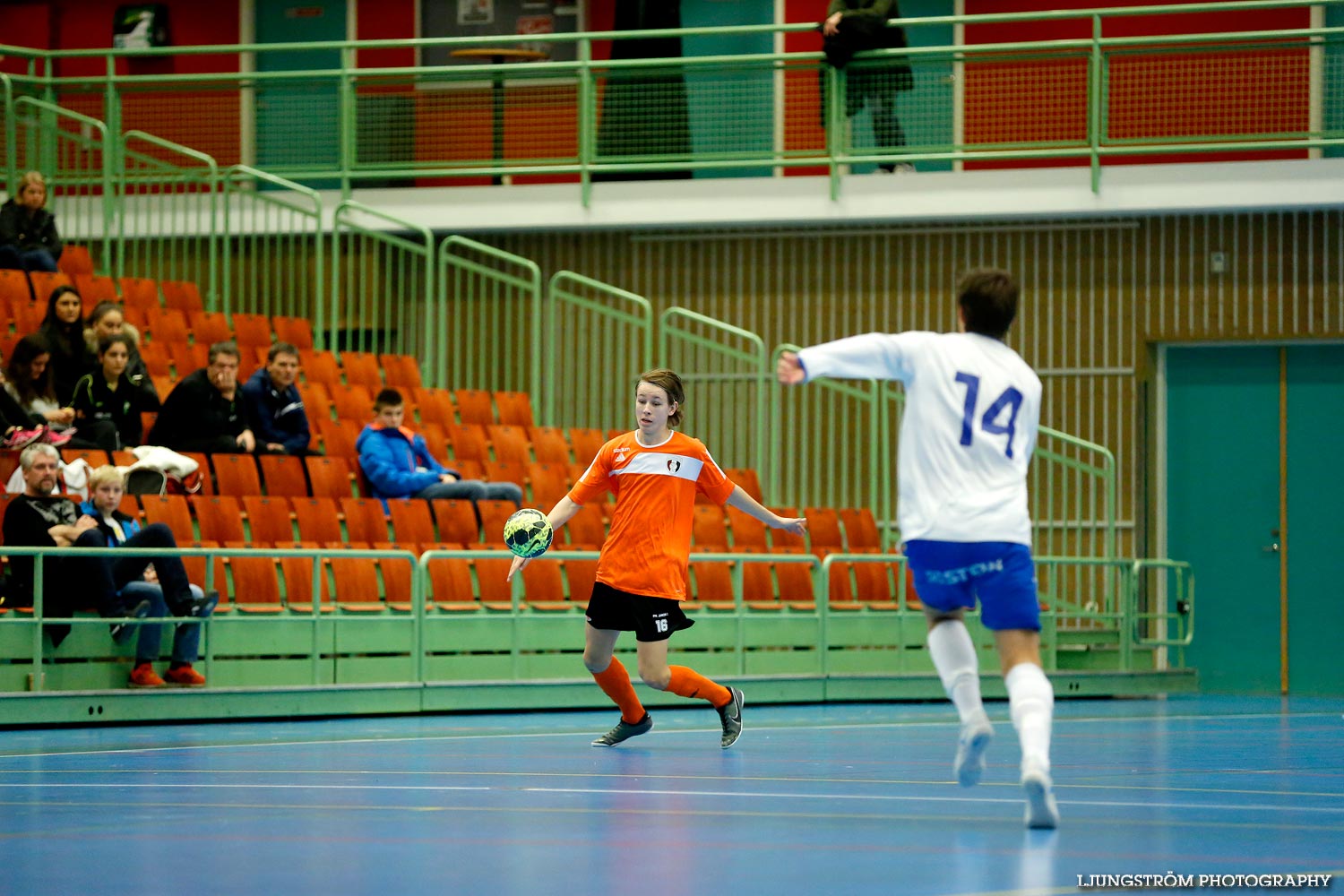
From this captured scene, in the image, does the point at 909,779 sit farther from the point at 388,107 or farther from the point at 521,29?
the point at 521,29

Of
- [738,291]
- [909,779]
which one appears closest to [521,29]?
[738,291]

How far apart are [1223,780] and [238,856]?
4278mm

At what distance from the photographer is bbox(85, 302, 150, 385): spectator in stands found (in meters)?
12.8

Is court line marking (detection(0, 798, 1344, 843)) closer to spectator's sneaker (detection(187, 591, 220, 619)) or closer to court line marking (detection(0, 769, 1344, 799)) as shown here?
court line marking (detection(0, 769, 1344, 799))

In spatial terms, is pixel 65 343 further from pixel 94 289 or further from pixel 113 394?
pixel 94 289

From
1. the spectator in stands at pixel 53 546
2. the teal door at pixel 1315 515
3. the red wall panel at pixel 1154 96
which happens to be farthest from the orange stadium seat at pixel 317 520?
the teal door at pixel 1315 515

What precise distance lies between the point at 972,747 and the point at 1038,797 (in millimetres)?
500

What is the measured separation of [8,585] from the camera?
1059 cm

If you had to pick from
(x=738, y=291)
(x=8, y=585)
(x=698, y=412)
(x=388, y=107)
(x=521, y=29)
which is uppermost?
(x=521, y=29)

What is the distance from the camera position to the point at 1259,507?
17828mm

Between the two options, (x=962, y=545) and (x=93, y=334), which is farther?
(x=93, y=334)

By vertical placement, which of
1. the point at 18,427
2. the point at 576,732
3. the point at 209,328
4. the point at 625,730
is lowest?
the point at 576,732

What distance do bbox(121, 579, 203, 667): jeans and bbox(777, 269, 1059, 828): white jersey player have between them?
6216 mm

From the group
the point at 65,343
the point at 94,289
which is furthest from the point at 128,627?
the point at 94,289
